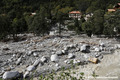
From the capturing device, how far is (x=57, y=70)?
9.17 metres

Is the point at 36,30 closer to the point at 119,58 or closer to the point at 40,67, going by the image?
the point at 40,67

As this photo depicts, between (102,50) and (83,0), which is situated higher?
(83,0)

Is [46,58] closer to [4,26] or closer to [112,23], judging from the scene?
[112,23]

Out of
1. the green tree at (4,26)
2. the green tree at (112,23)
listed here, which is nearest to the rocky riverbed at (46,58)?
the green tree at (112,23)

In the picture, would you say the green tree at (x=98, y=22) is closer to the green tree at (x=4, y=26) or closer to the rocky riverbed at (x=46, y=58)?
the rocky riverbed at (x=46, y=58)

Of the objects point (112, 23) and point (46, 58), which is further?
point (112, 23)

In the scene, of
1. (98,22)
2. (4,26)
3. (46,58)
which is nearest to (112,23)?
(98,22)

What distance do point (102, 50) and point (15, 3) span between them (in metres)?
64.1

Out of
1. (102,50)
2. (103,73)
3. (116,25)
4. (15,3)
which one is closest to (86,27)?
(116,25)

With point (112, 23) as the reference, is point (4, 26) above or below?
above

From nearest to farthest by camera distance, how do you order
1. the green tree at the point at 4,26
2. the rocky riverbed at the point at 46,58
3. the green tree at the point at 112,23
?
the rocky riverbed at the point at 46,58 → the green tree at the point at 112,23 → the green tree at the point at 4,26

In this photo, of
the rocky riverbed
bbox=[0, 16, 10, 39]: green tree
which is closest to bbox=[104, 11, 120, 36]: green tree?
the rocky riverbed

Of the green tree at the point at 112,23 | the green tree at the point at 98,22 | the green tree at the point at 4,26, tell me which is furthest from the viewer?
the green tree at the point at 4,26

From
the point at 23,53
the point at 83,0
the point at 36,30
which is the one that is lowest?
the point at 23,53
